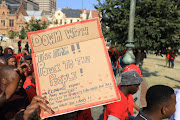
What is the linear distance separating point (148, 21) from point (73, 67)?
654cm

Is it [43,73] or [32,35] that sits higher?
[32,35]

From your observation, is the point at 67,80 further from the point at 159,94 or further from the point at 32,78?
the point at 32,78

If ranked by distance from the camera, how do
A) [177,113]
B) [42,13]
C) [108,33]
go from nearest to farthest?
[177,113] → [108,33] → [42,13]

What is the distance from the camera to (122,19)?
789 cm

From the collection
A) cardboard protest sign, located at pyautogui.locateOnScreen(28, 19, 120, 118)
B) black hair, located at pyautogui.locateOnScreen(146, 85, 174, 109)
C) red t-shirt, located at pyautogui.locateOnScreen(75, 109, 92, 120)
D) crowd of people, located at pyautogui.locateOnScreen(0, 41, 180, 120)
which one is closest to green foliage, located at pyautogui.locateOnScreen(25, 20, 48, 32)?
crowd of people, located at pyautogui.locateOnScreen(0, 41, 180, 120)

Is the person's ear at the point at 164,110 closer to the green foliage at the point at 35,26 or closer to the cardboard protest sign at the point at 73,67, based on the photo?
the cardboard protest sign at the point at 73,67

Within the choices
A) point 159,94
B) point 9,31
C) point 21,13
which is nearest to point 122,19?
point 159,94

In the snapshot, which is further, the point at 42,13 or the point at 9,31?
the point at 42,13

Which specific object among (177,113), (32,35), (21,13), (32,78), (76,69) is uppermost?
(21,13)

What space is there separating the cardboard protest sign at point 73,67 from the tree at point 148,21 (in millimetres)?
6090

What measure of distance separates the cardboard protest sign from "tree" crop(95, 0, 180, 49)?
20.0 feet

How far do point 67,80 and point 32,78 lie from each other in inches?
59.7

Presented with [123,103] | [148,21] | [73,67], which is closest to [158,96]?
[123,103]

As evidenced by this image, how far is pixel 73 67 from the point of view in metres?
1.76
